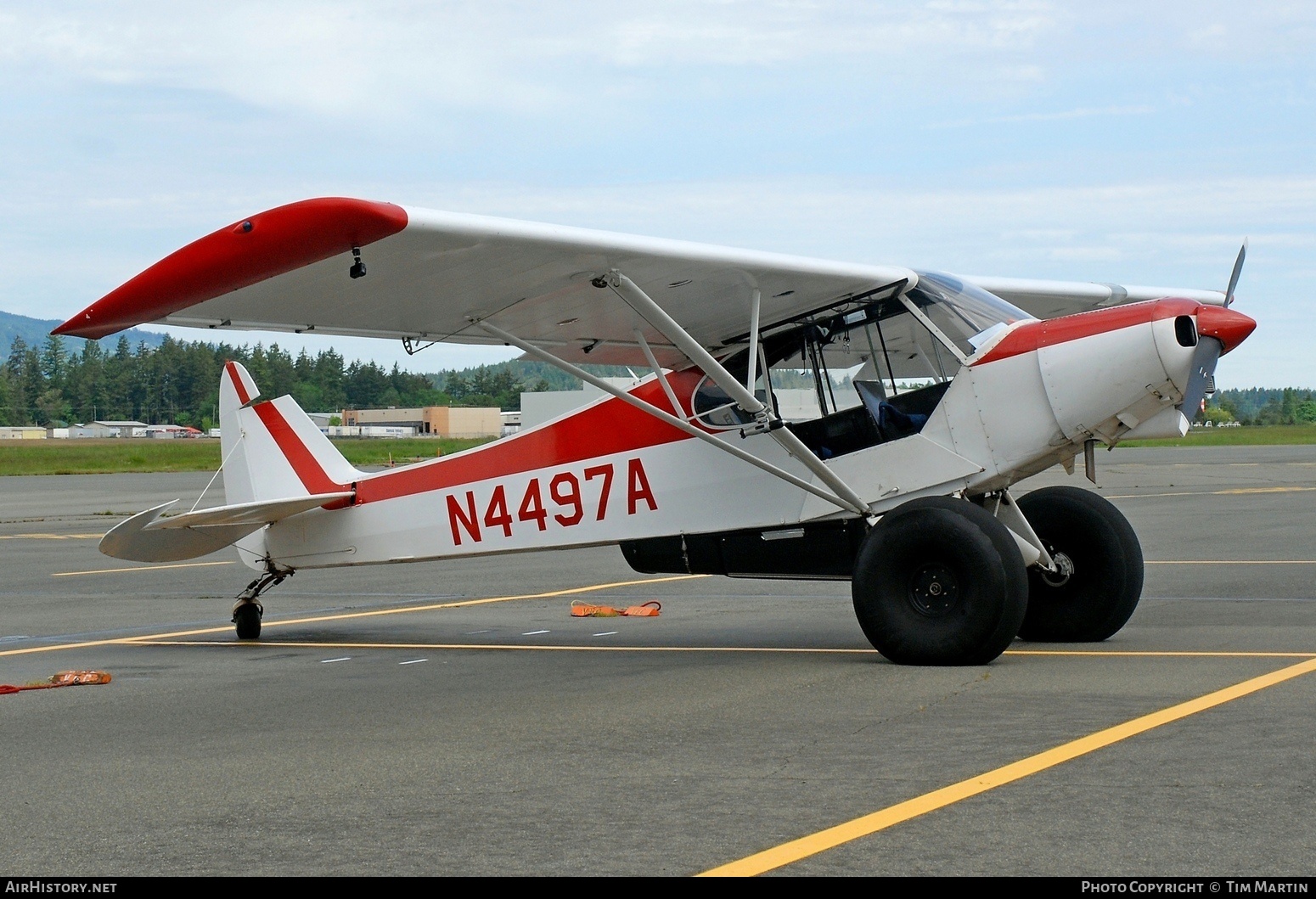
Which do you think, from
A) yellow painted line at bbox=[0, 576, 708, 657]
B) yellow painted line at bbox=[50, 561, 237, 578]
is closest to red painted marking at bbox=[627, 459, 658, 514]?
yellow painted line at bbox=[0, 576, 708, 657]

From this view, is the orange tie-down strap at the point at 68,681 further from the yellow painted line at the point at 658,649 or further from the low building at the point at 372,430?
the low building at the point at 372,430

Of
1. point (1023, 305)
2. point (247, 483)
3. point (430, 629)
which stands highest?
point (1023, 305)

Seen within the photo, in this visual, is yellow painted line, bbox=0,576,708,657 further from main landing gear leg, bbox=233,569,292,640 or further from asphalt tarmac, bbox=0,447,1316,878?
main landing gear leg, bbox=233,569,292,640

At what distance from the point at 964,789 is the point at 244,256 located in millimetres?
4220

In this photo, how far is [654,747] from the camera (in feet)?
19.7

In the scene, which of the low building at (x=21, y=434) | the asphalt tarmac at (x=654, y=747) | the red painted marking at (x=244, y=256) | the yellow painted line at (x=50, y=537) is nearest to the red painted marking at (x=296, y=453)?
the asphalt tarmac at (x=654, y=747)

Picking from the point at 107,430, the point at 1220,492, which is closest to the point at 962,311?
the point at 1220,492

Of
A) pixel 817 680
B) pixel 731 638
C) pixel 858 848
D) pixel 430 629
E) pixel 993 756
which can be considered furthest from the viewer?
pixel 430 629

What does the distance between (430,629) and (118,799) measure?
20.4 ft

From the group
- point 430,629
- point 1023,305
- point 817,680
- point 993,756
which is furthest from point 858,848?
point 1023,305

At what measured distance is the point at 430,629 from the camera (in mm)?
11438

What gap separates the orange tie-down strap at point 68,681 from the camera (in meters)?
8.41

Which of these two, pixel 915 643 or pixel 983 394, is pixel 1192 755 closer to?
pixel 915 643

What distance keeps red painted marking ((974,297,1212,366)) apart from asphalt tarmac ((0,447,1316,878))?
6.32 feet
